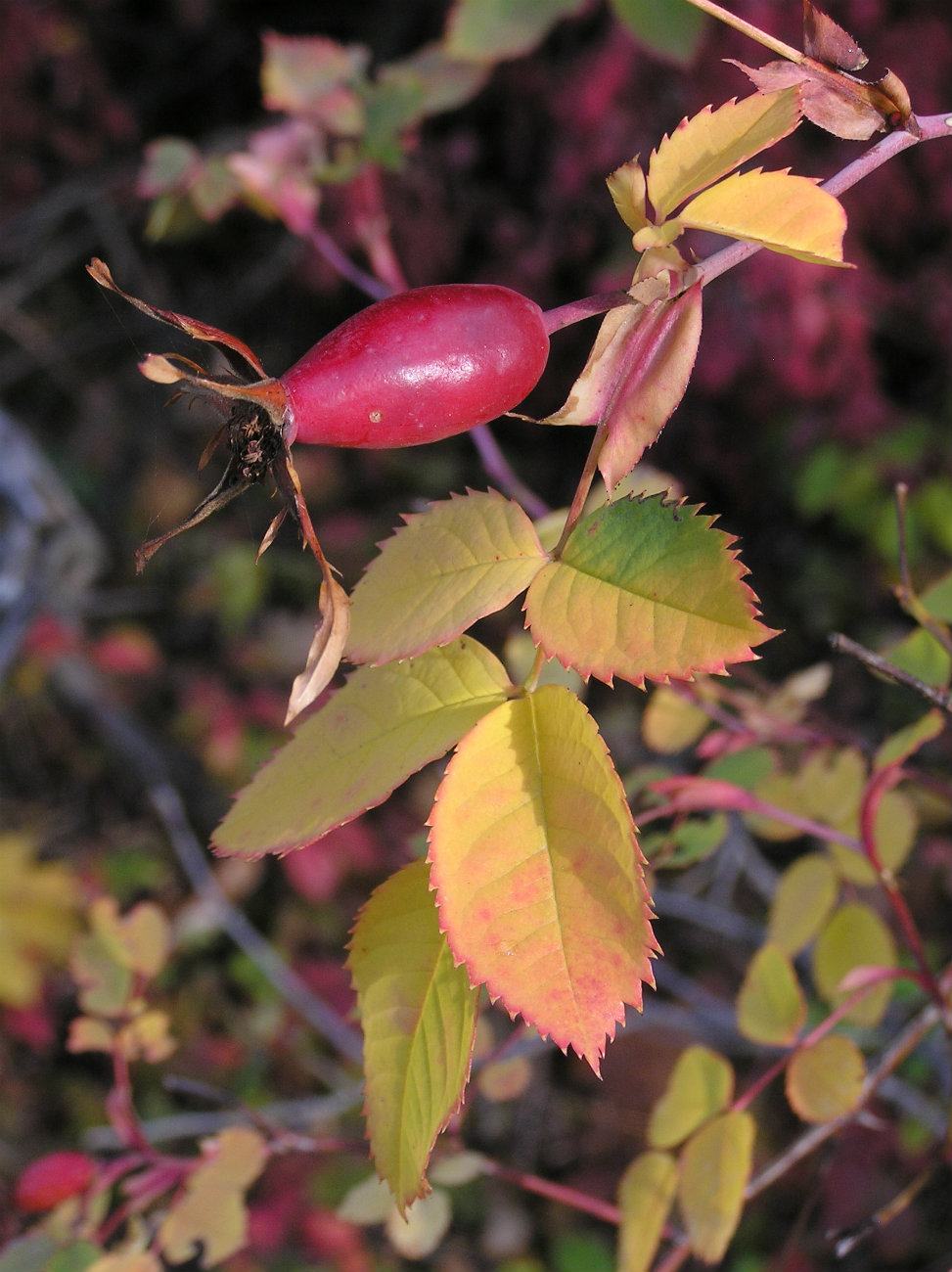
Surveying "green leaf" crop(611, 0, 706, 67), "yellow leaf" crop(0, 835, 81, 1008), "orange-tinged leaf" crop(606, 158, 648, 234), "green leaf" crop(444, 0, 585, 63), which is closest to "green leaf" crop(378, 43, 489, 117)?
"green leaf" crop(444, 0, 585, 63)

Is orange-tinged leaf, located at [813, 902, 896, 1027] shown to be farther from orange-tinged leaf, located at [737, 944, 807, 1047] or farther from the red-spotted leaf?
the red-spotted leaf

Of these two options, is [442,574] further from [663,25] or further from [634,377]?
[663,25]

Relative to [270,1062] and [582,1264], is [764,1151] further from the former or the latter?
[270,1062]

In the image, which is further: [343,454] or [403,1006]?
[343,454]

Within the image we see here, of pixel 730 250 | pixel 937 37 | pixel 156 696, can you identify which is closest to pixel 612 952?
pixel 730 250

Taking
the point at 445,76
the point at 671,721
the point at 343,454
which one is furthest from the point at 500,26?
the point at 343,454

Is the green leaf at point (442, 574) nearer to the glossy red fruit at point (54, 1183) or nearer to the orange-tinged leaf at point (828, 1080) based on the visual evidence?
the orange-tinged leaf at point (828, 1080)
